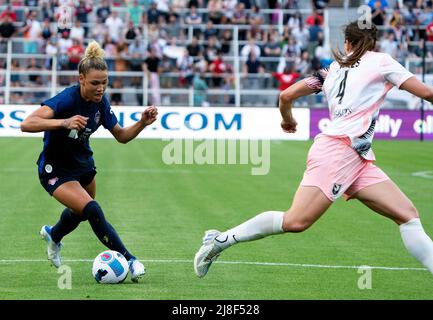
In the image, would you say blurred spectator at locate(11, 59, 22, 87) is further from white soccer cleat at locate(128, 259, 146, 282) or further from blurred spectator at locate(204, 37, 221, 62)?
white soccer cleat at locate(128, 259, 146, 282)

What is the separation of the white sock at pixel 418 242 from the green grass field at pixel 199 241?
45 cm

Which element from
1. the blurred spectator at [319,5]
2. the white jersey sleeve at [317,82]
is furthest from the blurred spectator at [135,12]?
the white jersey sleeve at [317,82]

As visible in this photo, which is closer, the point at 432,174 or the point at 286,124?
the point at 286,124

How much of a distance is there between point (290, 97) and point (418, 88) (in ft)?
3.75

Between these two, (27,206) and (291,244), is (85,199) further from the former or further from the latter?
(27,206)

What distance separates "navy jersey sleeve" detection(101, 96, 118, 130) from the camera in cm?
948

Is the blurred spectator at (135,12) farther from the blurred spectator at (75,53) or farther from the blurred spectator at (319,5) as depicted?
the blurred spectator at (319,5)

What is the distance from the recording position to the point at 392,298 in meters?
8.51

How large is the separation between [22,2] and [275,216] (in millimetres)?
30968

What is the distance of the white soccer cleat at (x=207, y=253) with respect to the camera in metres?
8.76

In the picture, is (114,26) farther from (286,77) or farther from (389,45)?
(389,45)

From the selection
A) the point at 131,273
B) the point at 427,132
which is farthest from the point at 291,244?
A: the point at 427,132

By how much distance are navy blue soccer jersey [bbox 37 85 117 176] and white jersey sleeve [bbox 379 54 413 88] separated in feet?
8.80

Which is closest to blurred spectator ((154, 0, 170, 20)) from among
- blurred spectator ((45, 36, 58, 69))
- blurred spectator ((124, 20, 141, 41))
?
blurred spectator ((124, 20, 141, 41))
